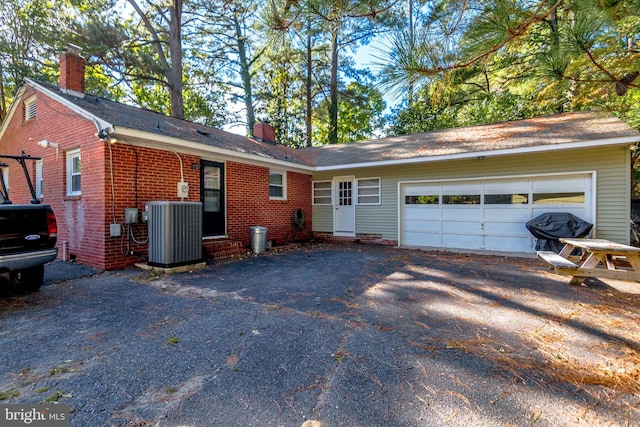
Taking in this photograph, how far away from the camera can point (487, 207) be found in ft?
26.6

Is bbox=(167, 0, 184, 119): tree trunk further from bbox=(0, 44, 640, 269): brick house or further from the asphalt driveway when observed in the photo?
the asphalt driveway

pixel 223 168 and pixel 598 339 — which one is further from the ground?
pixel 223 168

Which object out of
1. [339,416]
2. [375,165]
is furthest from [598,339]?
[375,165]

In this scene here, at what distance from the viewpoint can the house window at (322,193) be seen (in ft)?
35.5

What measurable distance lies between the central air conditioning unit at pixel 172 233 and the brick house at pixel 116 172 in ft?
2.04

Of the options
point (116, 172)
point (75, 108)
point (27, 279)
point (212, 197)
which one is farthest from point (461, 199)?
point (75, 108)

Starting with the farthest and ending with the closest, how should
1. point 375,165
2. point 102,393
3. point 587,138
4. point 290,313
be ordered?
point 375,165
point 587,138
point 290,313
point 102,393

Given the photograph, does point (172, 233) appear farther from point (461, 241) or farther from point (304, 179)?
point (461, 241)

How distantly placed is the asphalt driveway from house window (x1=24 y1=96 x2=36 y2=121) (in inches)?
251

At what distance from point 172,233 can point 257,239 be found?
2714mm

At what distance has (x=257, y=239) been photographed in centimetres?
811

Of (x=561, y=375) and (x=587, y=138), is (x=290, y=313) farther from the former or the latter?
(x=587, y=138)

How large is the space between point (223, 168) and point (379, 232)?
5.21 metres

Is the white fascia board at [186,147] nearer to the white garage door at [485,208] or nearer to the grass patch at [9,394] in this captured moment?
the white garage door at [485,208]
